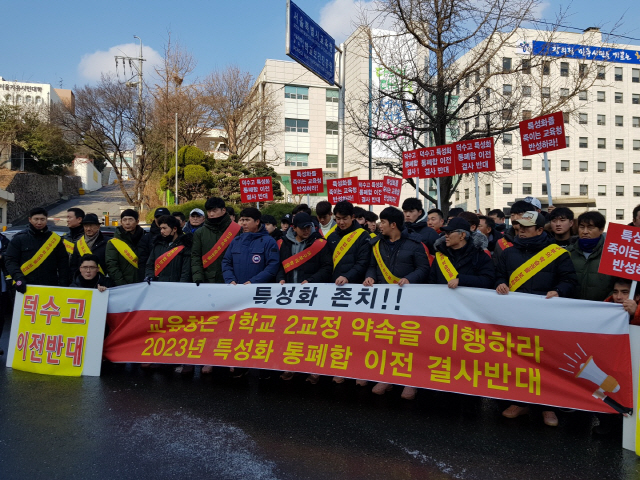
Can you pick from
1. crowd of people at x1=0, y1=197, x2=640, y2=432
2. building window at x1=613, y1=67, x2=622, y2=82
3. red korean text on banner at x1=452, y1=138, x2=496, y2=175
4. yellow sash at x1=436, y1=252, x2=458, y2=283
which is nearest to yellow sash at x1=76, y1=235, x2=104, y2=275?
crowd of people at x1=0, y1=197, x2=640, y2=432

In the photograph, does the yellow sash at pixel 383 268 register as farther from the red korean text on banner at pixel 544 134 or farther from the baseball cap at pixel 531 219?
the red korean text on banner at pixel 544 134

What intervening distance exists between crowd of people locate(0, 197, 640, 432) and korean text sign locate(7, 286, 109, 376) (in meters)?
0.21

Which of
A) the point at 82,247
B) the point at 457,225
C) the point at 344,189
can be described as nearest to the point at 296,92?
the point at 344,189

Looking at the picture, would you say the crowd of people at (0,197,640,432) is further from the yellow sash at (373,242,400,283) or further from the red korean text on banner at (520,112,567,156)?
the red korean text on banner at (520,112,567,156)

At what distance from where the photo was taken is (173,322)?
5.57m

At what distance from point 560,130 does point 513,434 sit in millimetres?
5520

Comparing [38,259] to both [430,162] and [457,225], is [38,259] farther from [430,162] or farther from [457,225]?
[430,162]

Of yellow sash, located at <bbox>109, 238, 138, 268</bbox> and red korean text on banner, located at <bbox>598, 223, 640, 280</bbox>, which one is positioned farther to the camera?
yellow sash, located at <bbox>109, 238, 138, 268</bbox>

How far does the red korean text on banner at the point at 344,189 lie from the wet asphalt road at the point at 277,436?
304 inches

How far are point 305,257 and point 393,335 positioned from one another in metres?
1.33

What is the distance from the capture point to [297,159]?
42906 mm

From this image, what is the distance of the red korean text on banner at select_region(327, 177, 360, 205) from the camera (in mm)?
12508

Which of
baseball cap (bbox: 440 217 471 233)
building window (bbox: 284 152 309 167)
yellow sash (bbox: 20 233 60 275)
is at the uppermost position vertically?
building window (bbox: 284 152 309 167)

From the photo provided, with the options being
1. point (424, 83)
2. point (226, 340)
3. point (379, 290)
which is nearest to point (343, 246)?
point (379, 290)
